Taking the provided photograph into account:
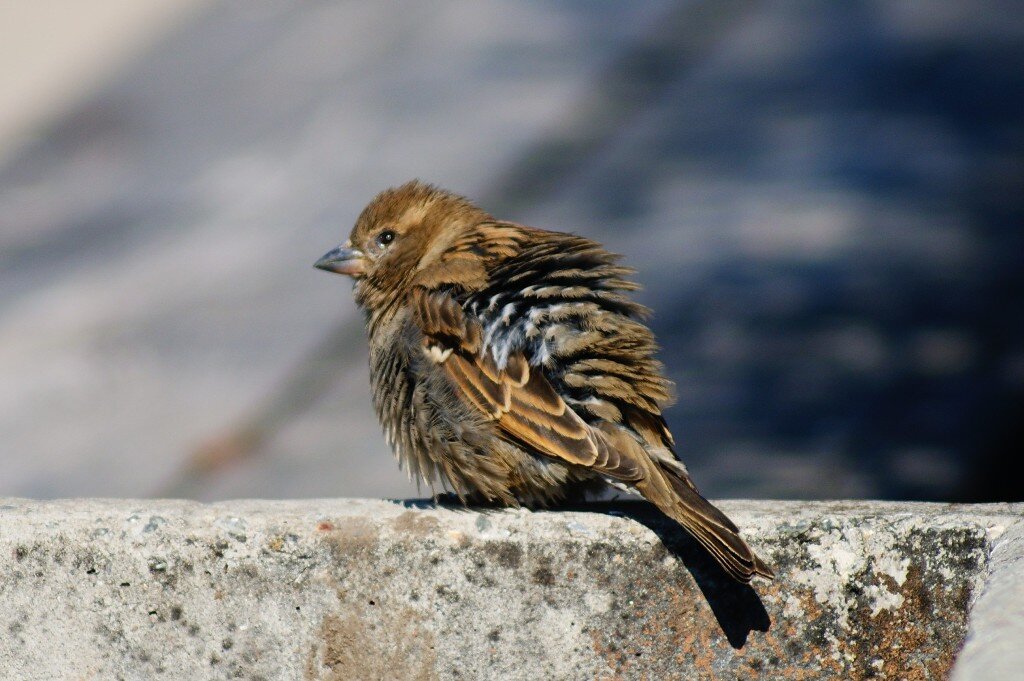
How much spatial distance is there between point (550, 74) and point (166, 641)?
11.8 feet

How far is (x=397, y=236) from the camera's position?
4312mm

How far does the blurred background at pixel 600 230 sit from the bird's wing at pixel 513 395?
138cm

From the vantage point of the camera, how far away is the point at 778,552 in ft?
9.77

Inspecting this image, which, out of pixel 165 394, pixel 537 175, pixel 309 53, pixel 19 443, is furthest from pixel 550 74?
pixel 19 443

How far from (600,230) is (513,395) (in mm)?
1880

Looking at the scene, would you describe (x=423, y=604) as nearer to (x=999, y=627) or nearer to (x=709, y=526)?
(x=709, y=526)

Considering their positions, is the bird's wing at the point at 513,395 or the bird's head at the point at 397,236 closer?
the bird's wing at the point at 513,395

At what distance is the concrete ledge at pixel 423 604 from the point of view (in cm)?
291

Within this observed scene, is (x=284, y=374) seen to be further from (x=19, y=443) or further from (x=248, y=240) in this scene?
(x=19, y=443)

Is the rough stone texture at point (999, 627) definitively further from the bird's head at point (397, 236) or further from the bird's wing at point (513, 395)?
the bird's head at point (397, 236)

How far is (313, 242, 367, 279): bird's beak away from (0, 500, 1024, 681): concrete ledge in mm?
1455

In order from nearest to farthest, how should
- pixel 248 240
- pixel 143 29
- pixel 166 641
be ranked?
pixel 166 641 → pixel 248 240 → pixel 143 29

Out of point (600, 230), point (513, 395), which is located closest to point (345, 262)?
point (513, 395)

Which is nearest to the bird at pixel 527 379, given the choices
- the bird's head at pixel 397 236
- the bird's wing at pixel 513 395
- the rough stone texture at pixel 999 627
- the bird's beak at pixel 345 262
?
the bird's wing at pixel 513 395
